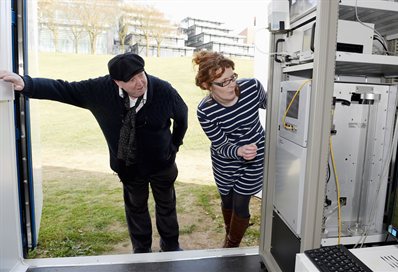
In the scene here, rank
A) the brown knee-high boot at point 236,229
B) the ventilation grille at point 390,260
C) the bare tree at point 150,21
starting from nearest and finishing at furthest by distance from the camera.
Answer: the ventilation grille at point 390,260
the brown knee-high boot at point 236,229
the bare tree at point 150,21

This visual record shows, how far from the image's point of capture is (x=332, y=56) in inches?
37.7

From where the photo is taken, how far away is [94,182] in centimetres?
342

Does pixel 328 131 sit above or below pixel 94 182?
above

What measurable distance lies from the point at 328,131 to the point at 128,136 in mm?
1116

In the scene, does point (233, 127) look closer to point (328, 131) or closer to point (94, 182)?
point (328, 131)

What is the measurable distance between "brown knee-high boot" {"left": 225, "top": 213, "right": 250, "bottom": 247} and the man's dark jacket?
1.84 feet

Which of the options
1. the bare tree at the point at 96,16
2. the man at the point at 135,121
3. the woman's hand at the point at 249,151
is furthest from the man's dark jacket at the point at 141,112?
the bare tree at the point at 96,16

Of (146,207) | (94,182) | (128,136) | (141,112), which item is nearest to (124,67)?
(141,112)

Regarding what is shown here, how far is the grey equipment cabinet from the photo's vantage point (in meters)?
1.01

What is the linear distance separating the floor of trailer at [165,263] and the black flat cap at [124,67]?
3.41ft

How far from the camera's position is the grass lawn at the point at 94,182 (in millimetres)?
2387

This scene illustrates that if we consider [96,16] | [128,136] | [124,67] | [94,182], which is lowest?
[94,182]

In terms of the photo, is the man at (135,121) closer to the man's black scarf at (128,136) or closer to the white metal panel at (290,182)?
the man's black scarf at (128,136)

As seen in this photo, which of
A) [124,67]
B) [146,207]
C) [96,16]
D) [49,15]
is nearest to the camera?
[124,67]
